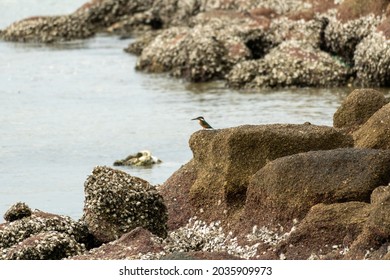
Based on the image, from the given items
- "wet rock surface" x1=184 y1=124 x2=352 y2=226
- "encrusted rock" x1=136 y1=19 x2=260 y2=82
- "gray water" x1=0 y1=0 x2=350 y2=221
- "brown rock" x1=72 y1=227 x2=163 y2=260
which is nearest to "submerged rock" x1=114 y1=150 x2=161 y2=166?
"gray water" x1=0 y1=0 x2=350 y2=221

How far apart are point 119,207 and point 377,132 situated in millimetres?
3897

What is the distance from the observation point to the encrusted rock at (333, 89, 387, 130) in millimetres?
19078

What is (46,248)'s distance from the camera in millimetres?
15078

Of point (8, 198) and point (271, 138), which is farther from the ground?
point (271, 138)

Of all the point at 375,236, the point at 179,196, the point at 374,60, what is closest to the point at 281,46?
the point at 374,60

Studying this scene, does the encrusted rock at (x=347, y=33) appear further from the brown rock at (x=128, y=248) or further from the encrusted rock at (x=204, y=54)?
the brown rock at (x=128, y=248)

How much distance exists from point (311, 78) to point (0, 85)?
11260 mm

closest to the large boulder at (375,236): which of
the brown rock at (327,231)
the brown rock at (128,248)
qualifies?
the brown rock at (327,231)

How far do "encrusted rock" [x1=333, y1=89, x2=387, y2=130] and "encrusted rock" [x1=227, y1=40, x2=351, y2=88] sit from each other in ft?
54.7

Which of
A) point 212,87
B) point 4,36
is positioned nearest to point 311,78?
point 212,87

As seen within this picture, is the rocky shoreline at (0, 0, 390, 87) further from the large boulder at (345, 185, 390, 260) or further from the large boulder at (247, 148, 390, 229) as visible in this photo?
the large boulder at (345, 185, 390, 260)

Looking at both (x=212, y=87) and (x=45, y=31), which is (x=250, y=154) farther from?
(x=45, y=31)

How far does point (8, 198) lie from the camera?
856 inches

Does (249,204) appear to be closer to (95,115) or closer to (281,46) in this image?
(95,115)
